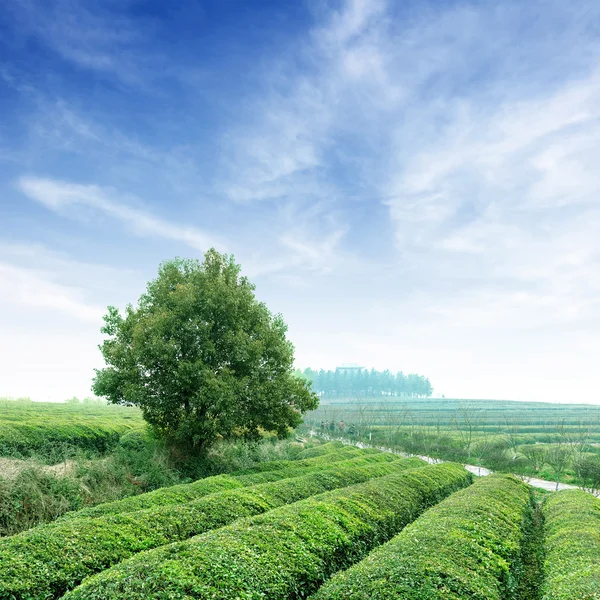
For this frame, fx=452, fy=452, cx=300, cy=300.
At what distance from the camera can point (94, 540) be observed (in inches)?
409

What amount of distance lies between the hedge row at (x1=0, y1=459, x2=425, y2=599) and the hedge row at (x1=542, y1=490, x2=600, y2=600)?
8.68 m

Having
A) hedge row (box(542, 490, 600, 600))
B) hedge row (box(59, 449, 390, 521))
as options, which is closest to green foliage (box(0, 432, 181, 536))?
hedge row (box(59, 449, 390, 521))

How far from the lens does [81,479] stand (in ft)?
58.1

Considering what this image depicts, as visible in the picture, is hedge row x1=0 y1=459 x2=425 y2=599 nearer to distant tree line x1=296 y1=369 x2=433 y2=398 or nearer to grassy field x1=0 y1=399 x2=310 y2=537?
grassy field x1=0 y1=399 x2=310 y2=537

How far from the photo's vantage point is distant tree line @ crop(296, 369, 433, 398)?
Result: 7121 inches

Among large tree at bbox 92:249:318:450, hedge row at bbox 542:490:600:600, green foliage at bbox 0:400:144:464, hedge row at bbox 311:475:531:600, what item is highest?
large tree at bbox 92:249:318:450

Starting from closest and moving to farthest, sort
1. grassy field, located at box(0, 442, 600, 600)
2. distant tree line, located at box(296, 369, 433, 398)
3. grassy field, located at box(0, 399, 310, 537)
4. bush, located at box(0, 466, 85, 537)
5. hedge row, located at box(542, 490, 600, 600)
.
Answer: grassy field, located at box(0, 442, 600, 600) → hedge row, located at box(542, 490, 600, 600) → bush, located at box(0, 466, 85, 537) → grassy field, located at box(0, 399, 310, 537) → distant tree line, located at box(296, 369, 433, 398)

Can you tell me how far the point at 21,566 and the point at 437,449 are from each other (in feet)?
165

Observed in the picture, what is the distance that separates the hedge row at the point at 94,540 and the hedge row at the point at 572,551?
342 inches

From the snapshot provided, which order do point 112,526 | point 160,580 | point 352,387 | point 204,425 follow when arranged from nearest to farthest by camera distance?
point 160,580, point 112,526, point 204,425, point 352,387

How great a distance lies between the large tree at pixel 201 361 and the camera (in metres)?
22.0

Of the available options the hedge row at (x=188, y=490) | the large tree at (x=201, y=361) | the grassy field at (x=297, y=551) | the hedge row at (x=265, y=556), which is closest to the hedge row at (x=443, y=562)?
the grassy field at (x=297, y=551)

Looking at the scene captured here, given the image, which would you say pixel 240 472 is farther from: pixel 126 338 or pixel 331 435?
pixel 331 435

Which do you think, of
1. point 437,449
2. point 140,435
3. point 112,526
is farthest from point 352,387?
point 112,526
